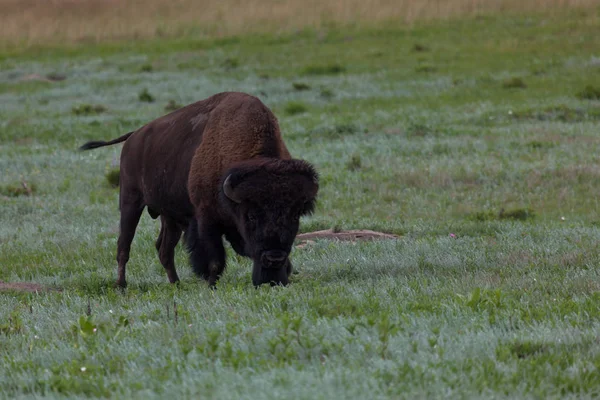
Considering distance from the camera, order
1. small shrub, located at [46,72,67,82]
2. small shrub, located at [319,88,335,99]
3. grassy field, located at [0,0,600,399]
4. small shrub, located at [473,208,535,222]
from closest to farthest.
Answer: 1. grassy field, located at [0,0,600,399]
2. small shrub, located at [473,208,535,222]
3. small shrub, located at [319,88,335,99]
4. small shrub, located at [46,72,67,82]

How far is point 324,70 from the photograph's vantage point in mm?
29172

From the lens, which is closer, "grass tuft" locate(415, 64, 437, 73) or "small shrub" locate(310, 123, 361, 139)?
"small shrub" locate(310, 123, 361, 139)

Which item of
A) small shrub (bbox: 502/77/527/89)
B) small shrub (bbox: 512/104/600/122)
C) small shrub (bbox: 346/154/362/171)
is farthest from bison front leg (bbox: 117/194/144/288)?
small shrub (bbox: 502/77/527/89)

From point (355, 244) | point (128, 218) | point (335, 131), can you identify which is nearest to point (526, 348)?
point (355, 244)

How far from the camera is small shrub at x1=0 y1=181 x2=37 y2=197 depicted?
1518 centimetres

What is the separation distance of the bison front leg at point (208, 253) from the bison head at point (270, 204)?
0.60 m

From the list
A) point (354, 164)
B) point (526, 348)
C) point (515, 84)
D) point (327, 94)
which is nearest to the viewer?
point (526, 348)

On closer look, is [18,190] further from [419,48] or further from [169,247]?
[419,48]

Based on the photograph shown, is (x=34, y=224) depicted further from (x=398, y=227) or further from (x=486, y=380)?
(x=486, y=380)

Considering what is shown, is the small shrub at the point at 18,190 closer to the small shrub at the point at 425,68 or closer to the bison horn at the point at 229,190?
the bison horn at the point at 229,190

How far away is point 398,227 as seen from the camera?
1155 cm

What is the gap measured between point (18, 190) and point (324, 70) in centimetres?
1526

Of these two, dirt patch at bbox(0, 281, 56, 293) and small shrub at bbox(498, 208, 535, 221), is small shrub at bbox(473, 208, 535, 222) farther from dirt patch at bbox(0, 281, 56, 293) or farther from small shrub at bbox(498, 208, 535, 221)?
dirt patch at bbox(0, 281, 56, 293)

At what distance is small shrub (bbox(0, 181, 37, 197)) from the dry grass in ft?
78.7
